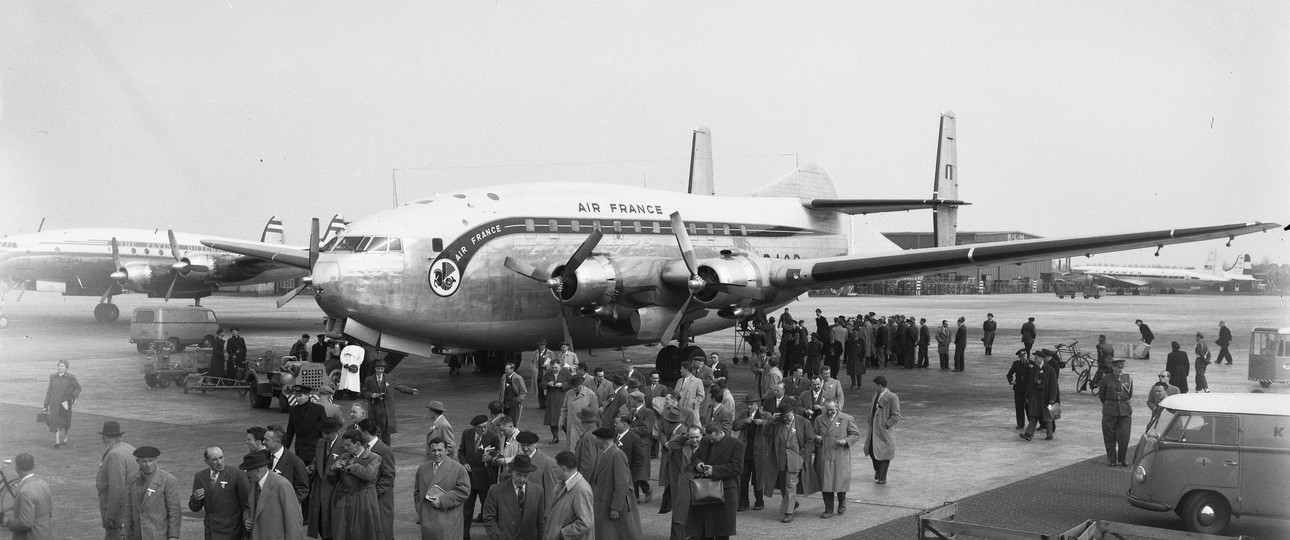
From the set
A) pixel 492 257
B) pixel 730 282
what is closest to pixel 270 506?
pixel 492 257

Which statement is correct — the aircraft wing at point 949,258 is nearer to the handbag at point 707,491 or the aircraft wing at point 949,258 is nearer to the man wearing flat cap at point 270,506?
the handbag at point 707,491

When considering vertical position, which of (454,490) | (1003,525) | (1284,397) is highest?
(1284,397)

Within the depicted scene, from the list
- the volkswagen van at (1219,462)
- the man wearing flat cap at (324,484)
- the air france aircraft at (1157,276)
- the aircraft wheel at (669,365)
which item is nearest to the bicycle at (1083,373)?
the aircraft wheel at (669,365)

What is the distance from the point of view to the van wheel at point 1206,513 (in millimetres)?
9789

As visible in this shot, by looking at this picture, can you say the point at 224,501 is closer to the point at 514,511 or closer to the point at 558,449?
the point at 514,511

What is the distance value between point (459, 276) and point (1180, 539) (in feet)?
50.2

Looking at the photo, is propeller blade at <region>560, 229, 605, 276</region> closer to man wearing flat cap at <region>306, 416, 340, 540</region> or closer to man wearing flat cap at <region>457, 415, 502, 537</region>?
man wearing flat cap at <region>457, 415, 502, 537</region>

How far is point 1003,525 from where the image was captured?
1045 cm

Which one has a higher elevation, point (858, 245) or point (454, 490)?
point (858, 245)

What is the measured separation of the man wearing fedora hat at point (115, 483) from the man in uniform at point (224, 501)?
973mm

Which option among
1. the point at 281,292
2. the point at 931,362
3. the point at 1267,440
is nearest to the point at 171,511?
the point at 1267,440

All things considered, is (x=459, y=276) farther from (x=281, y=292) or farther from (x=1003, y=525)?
(x=281, y=292)

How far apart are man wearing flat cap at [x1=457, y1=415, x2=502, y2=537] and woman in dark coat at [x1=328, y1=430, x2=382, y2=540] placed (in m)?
1.20

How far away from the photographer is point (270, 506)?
8.17m
